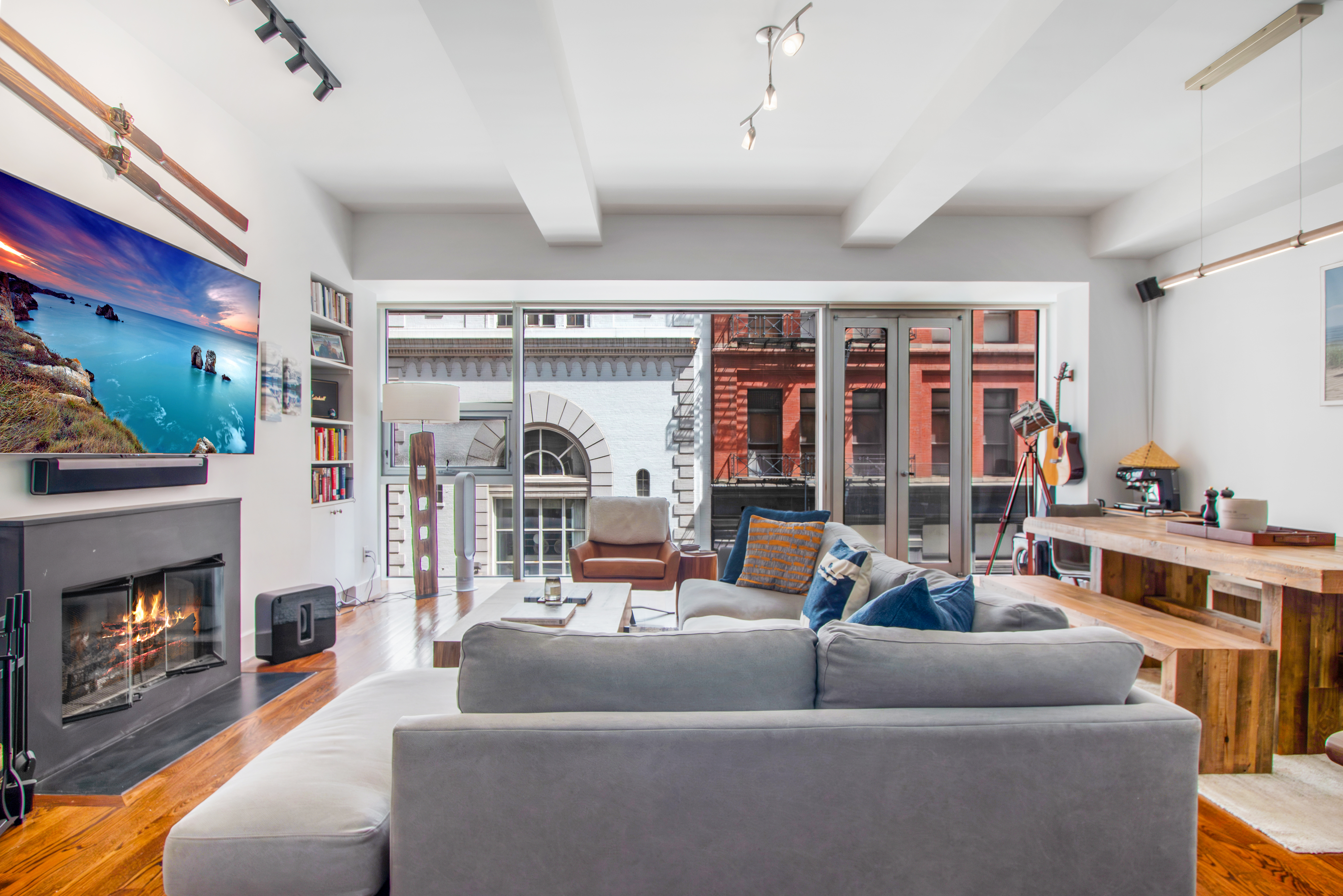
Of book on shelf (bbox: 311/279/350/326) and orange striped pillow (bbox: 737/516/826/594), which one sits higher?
book on shelf (bbox: 311/279/350/326)

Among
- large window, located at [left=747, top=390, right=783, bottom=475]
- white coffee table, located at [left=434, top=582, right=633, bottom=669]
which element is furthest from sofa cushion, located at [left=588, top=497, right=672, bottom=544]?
large window, located at [left=747, top=390, right=783, bottom=475]

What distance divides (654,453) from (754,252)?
2.02 m

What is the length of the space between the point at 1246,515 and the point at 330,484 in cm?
525

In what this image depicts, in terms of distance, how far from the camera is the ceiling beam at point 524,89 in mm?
2322

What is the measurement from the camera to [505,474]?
231 inches

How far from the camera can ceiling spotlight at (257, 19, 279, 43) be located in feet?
8.63

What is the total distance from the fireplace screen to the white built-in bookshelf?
1.33 m

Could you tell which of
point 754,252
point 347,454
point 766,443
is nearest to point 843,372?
point 766,443

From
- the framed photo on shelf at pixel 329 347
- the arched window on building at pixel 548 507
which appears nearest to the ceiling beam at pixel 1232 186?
the arched window on building at pixel 548 507

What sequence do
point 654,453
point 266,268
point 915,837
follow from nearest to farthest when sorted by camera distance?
point 915,837 → point 266,268 → point 654,453

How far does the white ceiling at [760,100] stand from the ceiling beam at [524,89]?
0.5 inches

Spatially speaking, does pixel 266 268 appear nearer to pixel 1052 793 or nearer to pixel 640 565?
pixel 640 565

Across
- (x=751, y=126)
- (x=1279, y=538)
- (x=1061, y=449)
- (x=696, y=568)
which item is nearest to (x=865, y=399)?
(x=1061, y=449)

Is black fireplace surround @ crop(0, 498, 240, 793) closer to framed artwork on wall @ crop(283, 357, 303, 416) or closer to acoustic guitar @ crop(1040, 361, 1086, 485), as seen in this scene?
framed artwork on wall @ crop(283, 357, 303, 416)
